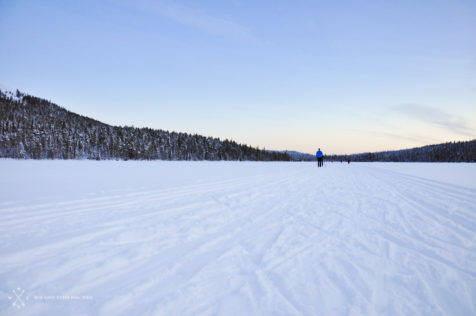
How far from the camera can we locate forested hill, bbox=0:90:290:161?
6756cm

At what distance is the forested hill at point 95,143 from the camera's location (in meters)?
67.6

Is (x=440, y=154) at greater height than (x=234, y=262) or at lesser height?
greater

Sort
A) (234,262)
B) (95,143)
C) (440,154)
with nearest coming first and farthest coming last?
(234,262), (95,143), (440,154)

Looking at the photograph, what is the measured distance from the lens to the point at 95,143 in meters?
83.1

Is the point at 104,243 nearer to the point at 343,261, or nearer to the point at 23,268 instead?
the point at 23,268

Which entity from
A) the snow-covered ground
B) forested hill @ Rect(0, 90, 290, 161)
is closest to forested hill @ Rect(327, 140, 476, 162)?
forested hill @ Rect(0, 90, 290, 161)

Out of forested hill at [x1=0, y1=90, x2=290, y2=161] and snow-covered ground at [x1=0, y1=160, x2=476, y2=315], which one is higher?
forested hill at [x1=0, y1=90, x2=290, y2=161]

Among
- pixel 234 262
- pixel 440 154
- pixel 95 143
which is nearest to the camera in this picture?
pixel 234 262

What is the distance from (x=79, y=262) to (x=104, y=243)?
57cm

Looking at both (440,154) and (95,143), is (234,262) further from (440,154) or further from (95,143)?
(440,154)

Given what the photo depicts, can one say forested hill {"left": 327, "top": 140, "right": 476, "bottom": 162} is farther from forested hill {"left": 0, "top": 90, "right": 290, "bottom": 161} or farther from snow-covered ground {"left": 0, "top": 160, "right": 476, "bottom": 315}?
snow-covered ground {"left": 0, "top": 160, "right": 476, "bottom": 315}

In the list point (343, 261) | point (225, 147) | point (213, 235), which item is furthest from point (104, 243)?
point (225, 147)

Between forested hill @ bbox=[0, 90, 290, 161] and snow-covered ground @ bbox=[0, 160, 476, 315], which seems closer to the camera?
snow-covered ground @ bbox=[0, 160, 476, 315]

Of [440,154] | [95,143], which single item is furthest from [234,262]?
[440,154]
